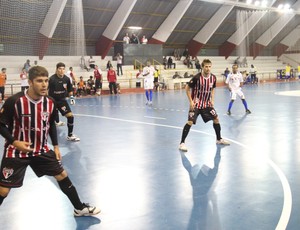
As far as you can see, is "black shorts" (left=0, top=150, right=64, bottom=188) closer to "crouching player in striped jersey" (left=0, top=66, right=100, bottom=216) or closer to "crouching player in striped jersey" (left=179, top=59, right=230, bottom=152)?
"crouching player in striped jersey" (left=0, top=66, right=100, bottom=216)

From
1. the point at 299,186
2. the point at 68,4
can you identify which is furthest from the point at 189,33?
the point at 299,186

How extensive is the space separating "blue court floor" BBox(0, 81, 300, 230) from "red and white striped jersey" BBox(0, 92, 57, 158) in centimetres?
86

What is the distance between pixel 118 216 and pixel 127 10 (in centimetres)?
2681

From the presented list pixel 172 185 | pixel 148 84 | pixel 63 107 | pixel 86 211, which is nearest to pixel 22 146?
pixel 86 211

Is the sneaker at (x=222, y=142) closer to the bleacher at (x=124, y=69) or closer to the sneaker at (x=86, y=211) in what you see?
the sneaker at (x=86, y=211)

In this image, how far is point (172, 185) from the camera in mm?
5070

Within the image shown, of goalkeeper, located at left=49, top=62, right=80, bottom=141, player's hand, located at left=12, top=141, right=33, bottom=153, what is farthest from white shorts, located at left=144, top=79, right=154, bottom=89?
player's hand, located at left=12, top=141, right=33, bottom=153

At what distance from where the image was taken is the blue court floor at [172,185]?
3885mm

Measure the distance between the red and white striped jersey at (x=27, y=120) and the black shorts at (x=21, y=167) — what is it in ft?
0.18

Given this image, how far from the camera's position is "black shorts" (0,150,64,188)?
11.9 feet

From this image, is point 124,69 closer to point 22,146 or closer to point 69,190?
point 69,190

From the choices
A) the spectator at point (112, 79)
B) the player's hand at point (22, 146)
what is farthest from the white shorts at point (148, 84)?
the player's hand at point (22, 146)

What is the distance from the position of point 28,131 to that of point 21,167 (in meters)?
0.37

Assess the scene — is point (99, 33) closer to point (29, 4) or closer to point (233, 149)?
point (29, 4)
